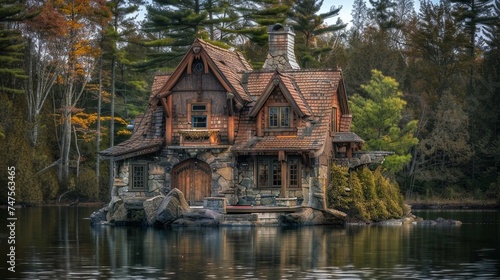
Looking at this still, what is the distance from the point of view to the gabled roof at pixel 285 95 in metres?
49.6

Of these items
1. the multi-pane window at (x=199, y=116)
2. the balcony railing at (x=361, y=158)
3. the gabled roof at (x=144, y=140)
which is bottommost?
the balcony railing at (x=361, y=158)

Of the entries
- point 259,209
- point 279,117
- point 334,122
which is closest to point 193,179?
point 279,117

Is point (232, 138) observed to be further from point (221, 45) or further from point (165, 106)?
point (221, 45)

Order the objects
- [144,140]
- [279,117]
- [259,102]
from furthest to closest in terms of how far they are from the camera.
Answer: [144,140], [279,117], [259,102]

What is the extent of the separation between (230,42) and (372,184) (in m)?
30.8

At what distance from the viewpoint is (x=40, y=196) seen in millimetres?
68438

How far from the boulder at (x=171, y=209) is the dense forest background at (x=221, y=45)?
2298 cm

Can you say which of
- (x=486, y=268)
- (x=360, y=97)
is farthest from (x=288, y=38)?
(x=486, y=268)

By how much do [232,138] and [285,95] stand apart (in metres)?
3.19

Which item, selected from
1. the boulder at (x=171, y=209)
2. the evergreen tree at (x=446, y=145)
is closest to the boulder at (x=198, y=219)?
the boulder at (x=171, y=209)

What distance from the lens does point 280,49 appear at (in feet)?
183

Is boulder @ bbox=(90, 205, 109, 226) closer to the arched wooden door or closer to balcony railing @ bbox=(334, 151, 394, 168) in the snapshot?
the arched wooden door

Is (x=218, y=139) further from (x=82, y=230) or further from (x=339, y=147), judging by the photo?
(x=82, y=230)

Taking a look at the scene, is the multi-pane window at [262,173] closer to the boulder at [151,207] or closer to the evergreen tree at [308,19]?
the boulder at [151,207]
